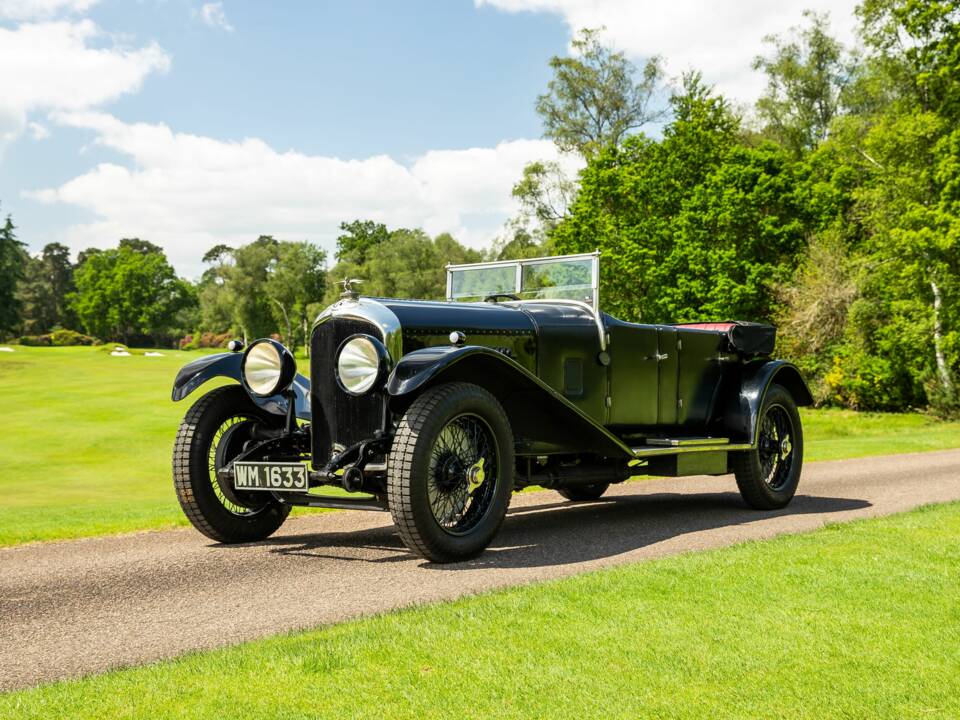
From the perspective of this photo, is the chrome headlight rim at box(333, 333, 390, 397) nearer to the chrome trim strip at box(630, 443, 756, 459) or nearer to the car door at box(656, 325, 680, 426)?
the chrome trim strip at box(630, 443, 756, 459)

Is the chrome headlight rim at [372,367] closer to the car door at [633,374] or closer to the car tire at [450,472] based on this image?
the car tire at [450,472]

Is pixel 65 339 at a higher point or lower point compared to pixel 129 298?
lower

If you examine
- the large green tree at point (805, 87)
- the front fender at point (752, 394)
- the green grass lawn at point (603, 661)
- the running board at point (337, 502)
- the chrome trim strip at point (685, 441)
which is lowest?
the green grass lawn at point (603, 661)

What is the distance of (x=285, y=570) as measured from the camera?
5887mm

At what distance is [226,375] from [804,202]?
114 ft

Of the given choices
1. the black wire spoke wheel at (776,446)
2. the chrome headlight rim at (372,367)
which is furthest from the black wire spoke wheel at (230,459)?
the black wire spoke wheel at (776,446)

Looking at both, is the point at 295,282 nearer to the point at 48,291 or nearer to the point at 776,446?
the point at 48,291

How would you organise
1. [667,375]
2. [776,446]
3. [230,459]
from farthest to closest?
[776,446], [667,375], [230,459]

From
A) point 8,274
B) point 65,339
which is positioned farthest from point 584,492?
point 65,339

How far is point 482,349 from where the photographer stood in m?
6.04

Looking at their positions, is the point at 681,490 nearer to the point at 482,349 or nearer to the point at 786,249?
the point at 482,349

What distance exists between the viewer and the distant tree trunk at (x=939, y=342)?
1192 inches

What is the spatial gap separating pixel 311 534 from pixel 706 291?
105 feet

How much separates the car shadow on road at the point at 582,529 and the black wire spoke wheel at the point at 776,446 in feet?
1.15
